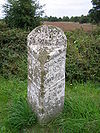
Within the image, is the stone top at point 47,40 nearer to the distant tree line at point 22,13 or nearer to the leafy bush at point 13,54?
the leafy bush at point 13,54

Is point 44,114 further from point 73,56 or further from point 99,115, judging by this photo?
point 73,56

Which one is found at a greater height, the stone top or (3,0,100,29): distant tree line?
(3,0,100,29): distant tree line

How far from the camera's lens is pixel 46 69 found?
3.52m

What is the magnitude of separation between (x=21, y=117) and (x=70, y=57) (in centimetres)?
334

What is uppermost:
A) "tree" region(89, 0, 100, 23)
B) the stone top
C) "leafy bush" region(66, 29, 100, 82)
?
"tree" region(89, 0, 100, 23)

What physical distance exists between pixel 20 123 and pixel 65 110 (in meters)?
0.78

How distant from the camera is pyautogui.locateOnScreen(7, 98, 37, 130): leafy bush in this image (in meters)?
3.73

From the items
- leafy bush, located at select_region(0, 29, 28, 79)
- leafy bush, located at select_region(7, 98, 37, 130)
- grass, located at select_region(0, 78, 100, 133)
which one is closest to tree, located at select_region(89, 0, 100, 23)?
leafy bush, located at select_region(0, 29, 28, 79)

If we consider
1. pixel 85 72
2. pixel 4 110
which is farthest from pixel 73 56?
pixel 4 110

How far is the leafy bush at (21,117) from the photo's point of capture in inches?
147

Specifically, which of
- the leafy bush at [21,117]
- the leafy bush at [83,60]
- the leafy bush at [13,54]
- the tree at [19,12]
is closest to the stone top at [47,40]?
the leafy bush at [21,117]

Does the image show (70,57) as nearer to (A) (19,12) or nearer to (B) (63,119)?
(B) (63,119)

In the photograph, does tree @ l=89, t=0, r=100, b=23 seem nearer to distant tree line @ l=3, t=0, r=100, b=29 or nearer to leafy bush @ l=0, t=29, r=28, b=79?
distant tree line @ l=3, t=0, r=100, b=29

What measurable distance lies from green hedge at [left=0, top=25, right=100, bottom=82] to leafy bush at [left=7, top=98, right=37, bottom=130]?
2.63 meters
